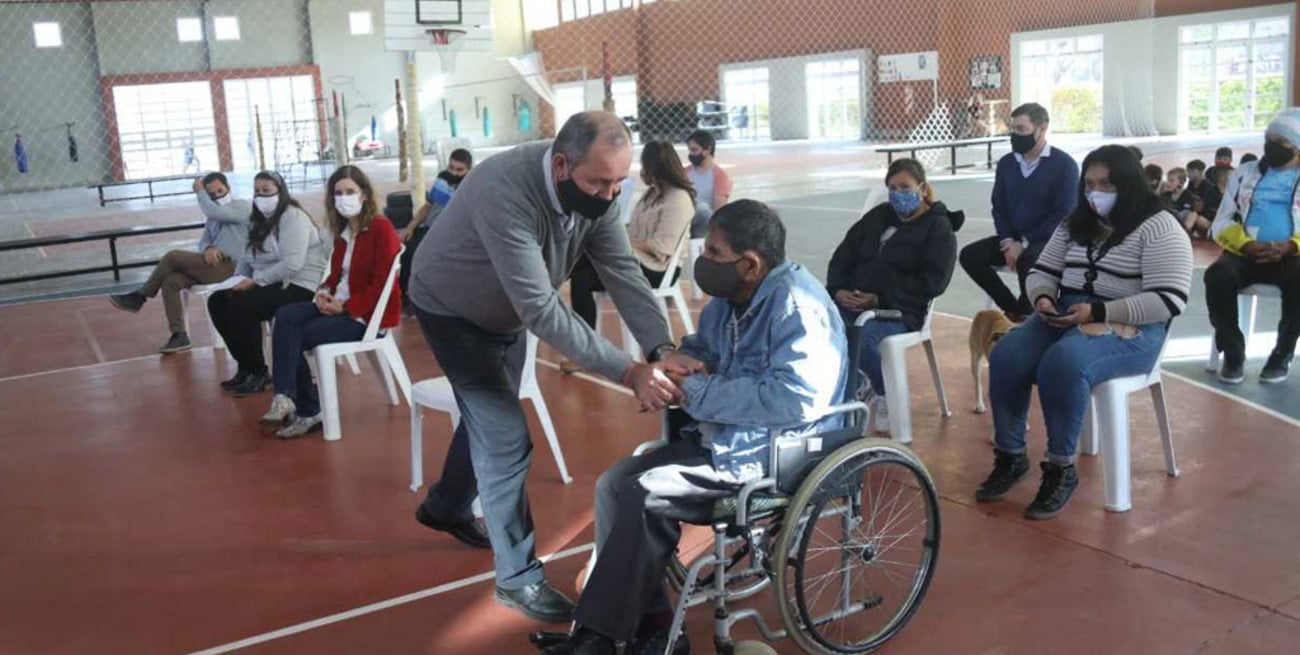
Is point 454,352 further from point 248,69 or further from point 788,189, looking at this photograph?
point 248,69

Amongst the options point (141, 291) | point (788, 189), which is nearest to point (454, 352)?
point (141, 291)

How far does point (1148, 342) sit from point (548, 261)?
80.5 inches

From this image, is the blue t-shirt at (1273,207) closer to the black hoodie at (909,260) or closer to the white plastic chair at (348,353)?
the black hoodie at (909,260)

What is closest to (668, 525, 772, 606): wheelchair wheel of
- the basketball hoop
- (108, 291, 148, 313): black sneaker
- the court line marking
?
the court line marking

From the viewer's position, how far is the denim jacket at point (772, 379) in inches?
104

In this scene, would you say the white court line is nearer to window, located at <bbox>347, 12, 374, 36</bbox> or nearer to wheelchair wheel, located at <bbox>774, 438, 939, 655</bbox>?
wheelchair wheel, located at <bbox>774, 438, 939, 655</bbox>

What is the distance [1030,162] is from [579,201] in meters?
3.53

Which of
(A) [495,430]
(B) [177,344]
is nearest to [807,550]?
(A) [495,430]

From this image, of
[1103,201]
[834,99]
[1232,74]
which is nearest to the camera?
[1103,201]

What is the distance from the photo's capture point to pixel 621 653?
2.60 meters

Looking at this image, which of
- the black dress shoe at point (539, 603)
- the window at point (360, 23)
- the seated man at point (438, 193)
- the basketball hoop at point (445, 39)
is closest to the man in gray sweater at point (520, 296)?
the black dress shoe at point (539, 603)

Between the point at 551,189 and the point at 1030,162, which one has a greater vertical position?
the point at 551,189

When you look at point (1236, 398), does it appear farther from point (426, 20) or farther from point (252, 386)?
point (426, 20)

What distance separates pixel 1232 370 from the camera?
5.21 metres
